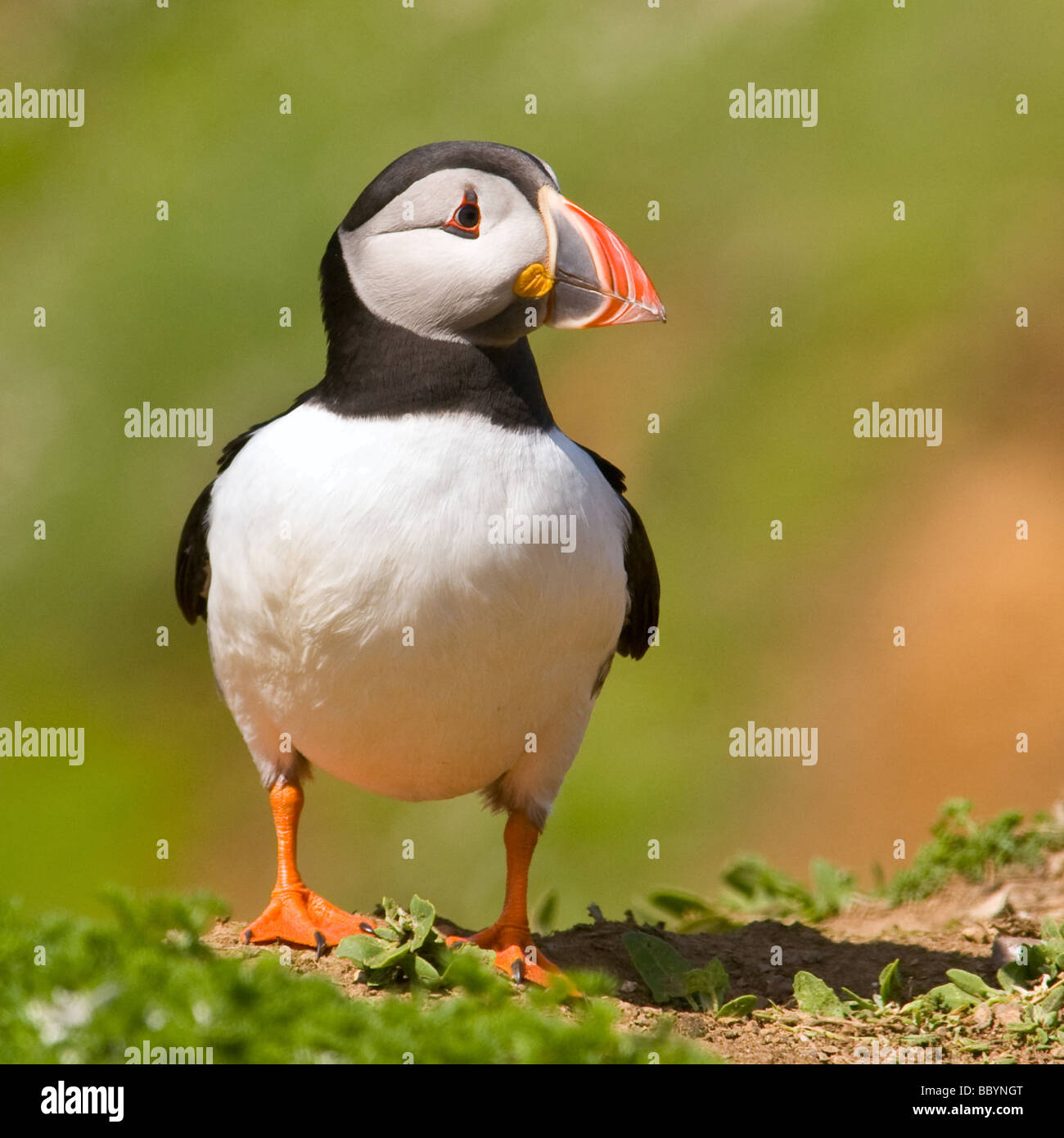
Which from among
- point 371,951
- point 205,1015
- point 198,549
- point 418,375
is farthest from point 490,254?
point 205,1015

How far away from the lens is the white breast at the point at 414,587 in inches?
174

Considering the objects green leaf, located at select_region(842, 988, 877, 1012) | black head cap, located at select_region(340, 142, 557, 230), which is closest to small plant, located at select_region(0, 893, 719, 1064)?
green leaf, located at select_region(842, 988, 877, 1012)

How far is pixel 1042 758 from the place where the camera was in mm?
10031

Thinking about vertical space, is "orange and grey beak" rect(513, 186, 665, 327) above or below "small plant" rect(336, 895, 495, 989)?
above

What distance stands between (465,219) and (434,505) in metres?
0.94

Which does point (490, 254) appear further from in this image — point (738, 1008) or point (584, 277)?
point (738, 1008)

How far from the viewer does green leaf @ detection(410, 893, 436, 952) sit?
4.39 meters

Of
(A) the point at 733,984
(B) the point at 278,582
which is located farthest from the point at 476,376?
(A) the point at 733,984

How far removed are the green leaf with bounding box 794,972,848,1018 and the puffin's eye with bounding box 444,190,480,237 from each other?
280 centimetres

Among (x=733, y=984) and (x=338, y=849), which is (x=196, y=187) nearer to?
(x=338, y=849)

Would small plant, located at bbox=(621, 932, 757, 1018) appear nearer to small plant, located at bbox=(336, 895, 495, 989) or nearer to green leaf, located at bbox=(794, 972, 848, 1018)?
green leaf, located at bbox=(794, 972, 848, 1018)

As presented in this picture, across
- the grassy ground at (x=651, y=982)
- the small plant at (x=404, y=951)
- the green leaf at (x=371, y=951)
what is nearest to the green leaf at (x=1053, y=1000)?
the grassy ground at (x=651, y=982)

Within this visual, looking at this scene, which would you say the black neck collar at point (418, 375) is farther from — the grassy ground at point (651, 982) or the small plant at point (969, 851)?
the small plant at point (969, 851)

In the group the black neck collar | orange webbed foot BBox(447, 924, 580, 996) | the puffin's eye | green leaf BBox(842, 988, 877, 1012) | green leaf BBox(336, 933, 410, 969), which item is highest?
the puffin's eye
